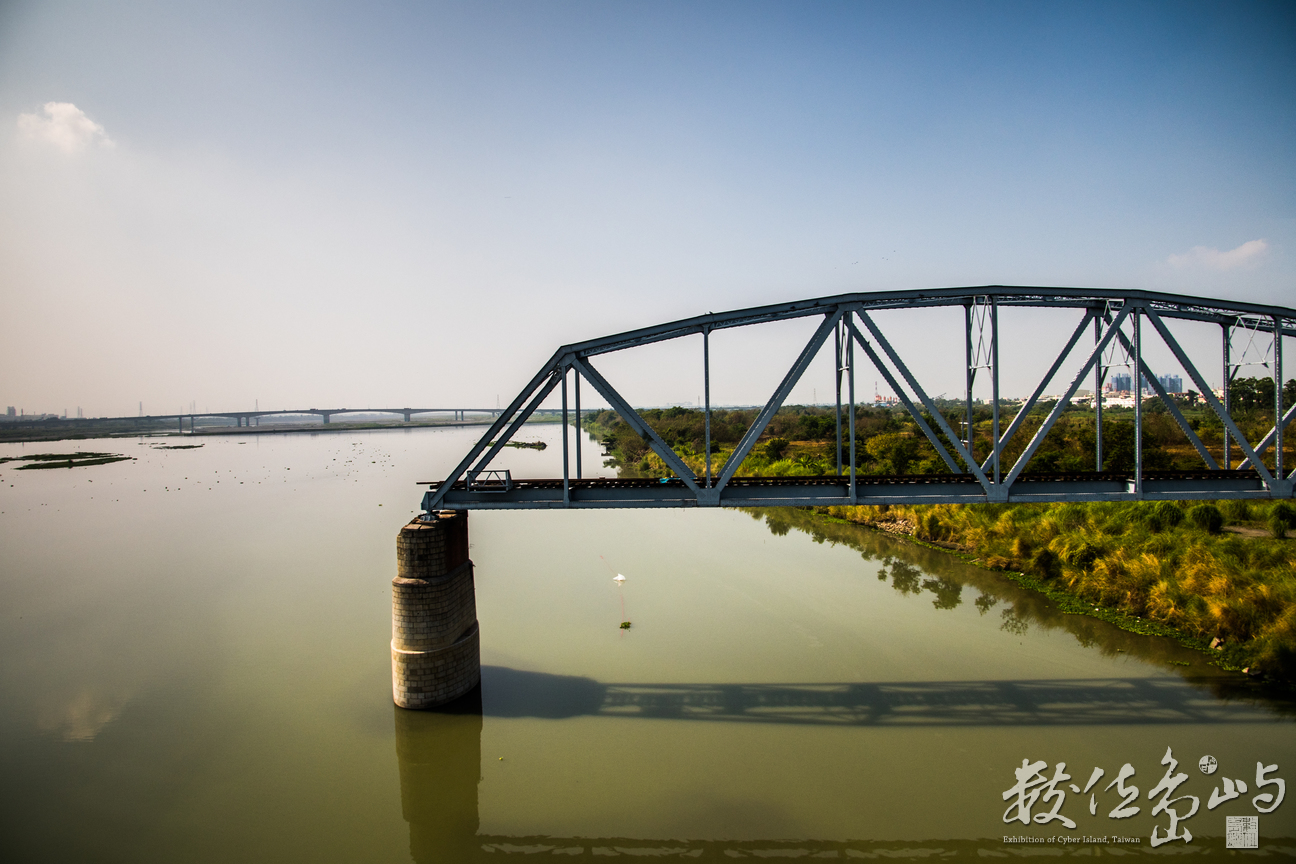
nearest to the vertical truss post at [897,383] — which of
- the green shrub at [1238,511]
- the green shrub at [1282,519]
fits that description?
the green shrub at [1282,519]

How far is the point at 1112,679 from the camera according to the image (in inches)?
557

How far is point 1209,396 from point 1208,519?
1105cm

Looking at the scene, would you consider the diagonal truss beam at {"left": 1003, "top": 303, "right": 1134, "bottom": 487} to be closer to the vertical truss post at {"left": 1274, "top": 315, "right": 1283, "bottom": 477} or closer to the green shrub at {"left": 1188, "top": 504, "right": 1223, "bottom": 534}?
the vertical truss post at {"left": 1274, "top": 315, "right": 1283, "bottom": 477}

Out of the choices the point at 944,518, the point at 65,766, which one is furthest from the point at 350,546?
the point at 944,518

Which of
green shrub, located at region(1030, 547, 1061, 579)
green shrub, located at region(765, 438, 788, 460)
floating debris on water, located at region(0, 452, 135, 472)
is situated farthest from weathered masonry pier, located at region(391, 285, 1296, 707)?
floating debris on water, located at region(0, 452, 135, 472)

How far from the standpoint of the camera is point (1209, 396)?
12422 mm

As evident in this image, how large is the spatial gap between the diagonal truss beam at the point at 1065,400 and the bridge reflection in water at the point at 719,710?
5.13 meters

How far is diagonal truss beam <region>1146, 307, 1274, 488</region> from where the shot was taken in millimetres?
12286

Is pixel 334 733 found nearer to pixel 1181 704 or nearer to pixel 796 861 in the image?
pixel 796 861

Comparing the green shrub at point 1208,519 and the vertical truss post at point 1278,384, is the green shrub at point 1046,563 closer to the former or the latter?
the green shrub at point 1208,519

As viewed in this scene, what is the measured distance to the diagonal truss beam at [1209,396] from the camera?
12286mm

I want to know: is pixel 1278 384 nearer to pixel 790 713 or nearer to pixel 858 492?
pixel 858 492

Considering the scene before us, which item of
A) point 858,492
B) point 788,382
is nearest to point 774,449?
point 858,492

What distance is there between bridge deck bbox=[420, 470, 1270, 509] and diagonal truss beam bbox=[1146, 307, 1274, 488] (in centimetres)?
63
